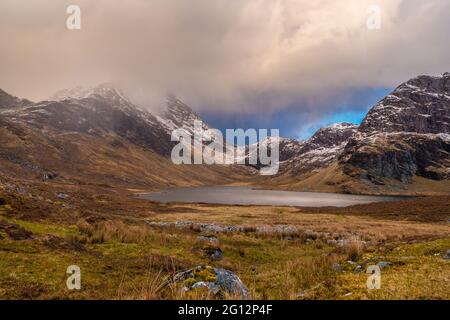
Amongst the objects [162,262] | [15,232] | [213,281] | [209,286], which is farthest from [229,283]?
[15,232]

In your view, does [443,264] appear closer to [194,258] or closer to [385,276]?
[385,276]

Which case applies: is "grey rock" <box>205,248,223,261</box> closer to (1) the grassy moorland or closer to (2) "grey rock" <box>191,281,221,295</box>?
(1) the grassy moorland

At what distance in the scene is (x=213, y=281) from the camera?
1244 cm

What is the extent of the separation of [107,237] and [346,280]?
67.6 feet

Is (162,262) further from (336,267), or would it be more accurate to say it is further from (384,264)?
(384,264)

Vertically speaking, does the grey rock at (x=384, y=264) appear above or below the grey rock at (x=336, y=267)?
above

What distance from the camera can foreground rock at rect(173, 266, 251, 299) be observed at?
11.6 metres

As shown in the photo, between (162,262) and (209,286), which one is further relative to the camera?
(162,262)

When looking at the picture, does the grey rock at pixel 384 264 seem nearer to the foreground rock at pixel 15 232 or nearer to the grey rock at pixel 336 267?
the grey rock at pixel 336 267

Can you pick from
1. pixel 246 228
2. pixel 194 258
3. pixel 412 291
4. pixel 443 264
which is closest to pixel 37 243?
pixel 194 258

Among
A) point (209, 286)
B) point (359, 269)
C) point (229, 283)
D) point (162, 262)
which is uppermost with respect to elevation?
point (209, 286)

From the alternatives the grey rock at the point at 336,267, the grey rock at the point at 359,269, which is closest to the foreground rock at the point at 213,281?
the grey rock at the point at 359,269

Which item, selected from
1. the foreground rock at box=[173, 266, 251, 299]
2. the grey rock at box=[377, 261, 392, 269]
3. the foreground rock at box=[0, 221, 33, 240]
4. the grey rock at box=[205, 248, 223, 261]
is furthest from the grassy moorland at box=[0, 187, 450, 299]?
the foreground rock at box=[173, 266, 251, 299]

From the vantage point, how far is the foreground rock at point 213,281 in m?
11.6
